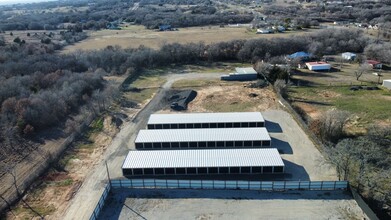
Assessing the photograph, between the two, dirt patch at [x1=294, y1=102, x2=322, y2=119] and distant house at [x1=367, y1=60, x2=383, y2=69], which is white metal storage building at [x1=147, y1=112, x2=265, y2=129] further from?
distant house at [x1=367, y1=60, x2=383, y2=69]

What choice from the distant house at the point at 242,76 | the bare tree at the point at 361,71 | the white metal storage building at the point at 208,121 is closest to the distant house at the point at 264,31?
the bare tree at the point at 361,71

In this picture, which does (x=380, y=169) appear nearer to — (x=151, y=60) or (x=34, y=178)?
(x=34, y=178)

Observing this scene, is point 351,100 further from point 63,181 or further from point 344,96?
point 63,181

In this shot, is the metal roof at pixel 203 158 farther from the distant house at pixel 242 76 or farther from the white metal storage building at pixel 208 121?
the distant house at pixel 242 76

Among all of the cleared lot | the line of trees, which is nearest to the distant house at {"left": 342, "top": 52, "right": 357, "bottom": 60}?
the line of trees

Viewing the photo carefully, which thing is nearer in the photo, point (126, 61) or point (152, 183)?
point (152, 183)

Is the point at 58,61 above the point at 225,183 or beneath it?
above

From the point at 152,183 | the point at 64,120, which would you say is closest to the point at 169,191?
the point at 152,183

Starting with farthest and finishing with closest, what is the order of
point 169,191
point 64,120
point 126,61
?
point 126,61 < point 64,120 < point 169,191
